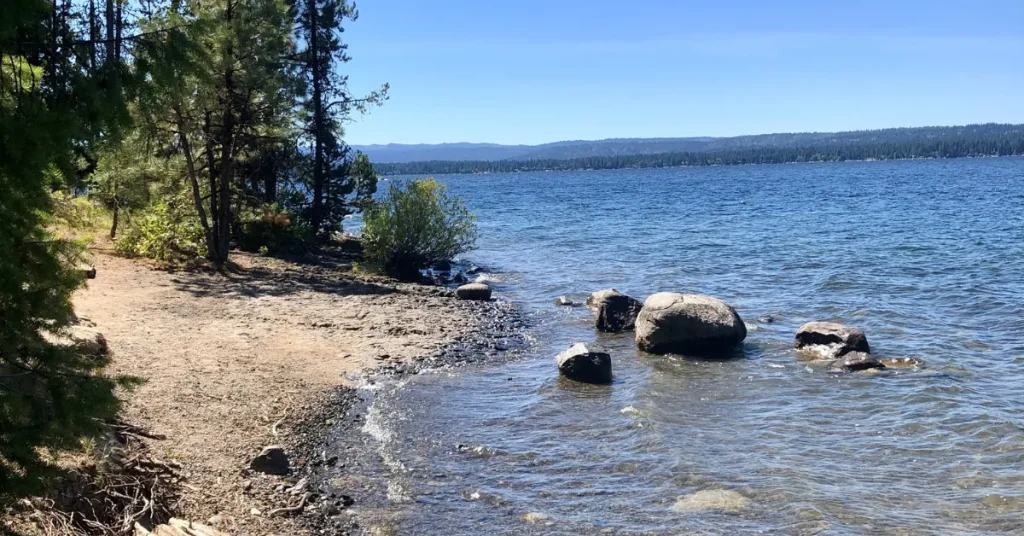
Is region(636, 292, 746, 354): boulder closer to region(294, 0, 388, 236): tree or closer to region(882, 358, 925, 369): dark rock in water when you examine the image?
region(882, 358, 925, 369): dark rock in water

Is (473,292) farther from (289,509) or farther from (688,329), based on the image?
(289,509)

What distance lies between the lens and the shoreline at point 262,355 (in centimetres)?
854

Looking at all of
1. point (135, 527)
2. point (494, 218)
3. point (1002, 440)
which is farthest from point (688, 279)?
point (494, 218)

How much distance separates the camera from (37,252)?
14.8 feet

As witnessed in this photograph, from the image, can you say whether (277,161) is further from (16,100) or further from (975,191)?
(975,191)

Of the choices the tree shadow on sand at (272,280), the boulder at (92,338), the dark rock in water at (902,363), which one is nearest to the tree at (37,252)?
the boulder at (92,338)

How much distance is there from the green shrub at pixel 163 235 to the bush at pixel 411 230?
4.91 metres

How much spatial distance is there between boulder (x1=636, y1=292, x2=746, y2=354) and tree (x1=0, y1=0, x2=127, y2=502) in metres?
11.9

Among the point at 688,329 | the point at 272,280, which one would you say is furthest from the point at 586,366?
the point at 272,280

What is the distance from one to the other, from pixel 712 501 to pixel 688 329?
22.5 feet

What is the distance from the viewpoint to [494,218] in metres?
58.9

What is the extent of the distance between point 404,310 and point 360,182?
13.1 meters

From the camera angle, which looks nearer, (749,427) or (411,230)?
(749,427)

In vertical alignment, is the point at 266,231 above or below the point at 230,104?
below
